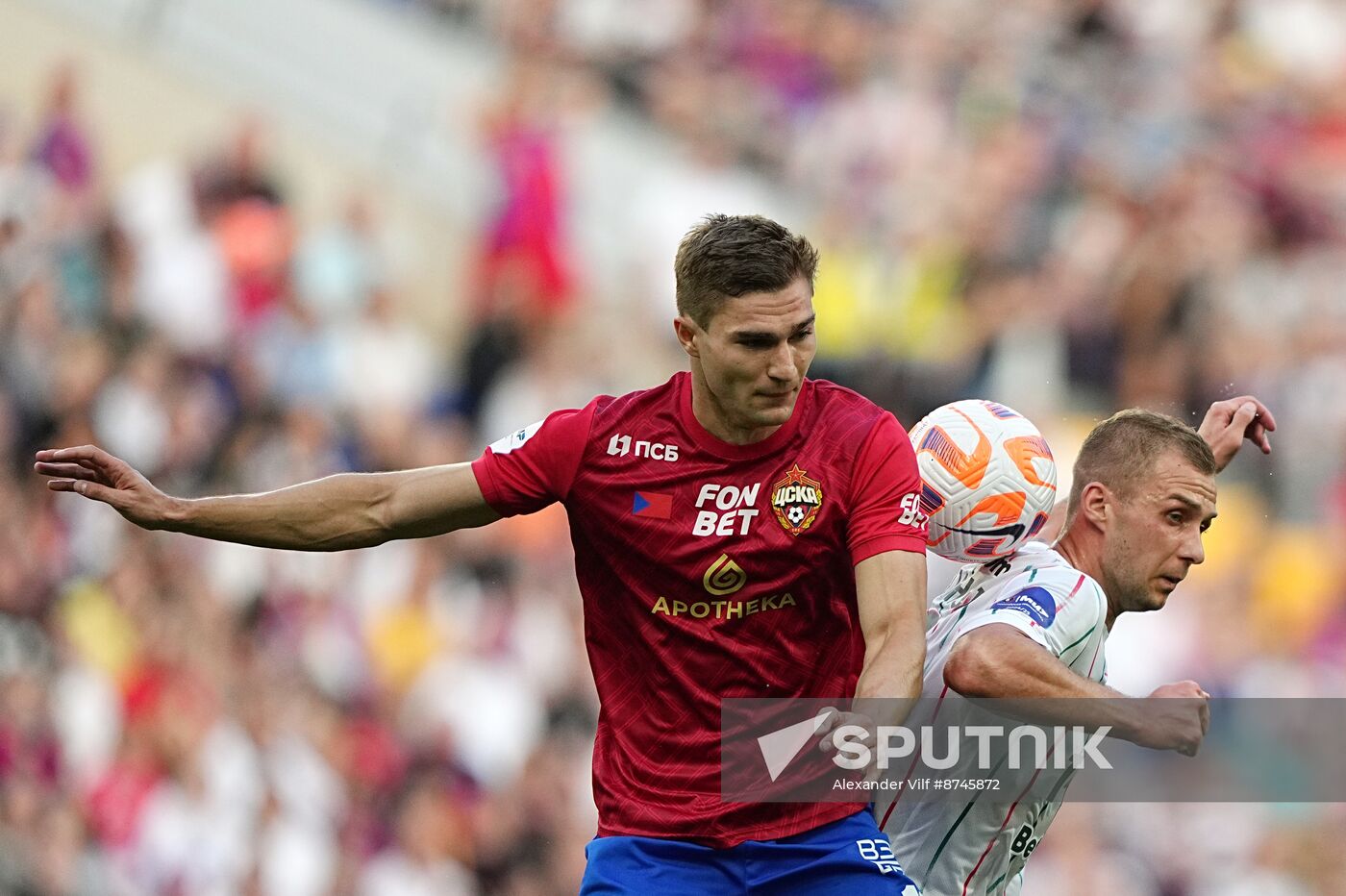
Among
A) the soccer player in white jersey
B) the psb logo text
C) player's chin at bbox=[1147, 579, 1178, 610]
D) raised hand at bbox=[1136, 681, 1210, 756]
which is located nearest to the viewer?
raised hand at bbox=[1136, 681, 1210, 756]

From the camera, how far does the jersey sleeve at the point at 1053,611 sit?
18.6 feet

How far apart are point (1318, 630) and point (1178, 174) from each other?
3.51 meters

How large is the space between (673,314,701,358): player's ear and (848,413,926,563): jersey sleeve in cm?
54

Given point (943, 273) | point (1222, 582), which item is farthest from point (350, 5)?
point (1222, 582)

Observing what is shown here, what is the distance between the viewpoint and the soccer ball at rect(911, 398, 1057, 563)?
6.00 meters

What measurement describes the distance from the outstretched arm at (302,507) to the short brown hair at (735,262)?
2.69 ft

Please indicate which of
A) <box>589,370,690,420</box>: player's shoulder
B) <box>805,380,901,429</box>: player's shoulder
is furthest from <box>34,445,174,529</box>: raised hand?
<box>805,380,901,429</box>: player's shoulder

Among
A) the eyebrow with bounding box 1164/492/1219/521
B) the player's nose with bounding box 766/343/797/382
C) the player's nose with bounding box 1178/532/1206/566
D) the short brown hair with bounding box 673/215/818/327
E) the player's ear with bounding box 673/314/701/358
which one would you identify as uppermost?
the short brown hair with bounding box 673/215/818/327

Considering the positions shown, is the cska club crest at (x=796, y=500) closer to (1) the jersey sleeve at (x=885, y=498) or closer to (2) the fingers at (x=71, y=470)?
(1) the jersey sleeve at (x=885, y=498)

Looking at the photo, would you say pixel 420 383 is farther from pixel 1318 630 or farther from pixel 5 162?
pixel 1318 630

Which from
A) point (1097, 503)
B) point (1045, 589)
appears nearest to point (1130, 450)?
point (1097, 503)

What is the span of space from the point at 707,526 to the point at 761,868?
3.11 feet

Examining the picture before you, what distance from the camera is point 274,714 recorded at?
12.7 m

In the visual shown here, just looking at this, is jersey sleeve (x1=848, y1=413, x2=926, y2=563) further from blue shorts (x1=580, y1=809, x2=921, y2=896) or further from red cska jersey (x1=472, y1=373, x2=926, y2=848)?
blue shorts (x1=580, y1=809, x2=921, y2=896)
